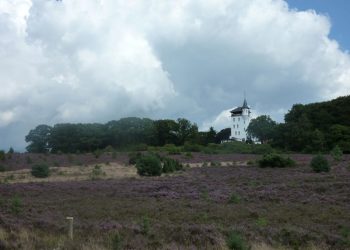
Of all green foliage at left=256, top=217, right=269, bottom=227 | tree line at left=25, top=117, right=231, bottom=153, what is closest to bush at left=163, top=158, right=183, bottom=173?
green foliage at left=256, top=217, right=269, bottom=227

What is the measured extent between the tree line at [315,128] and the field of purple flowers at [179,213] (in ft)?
148

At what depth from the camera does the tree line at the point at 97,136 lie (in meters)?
97.2

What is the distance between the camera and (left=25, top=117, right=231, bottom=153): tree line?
9725 centimetres

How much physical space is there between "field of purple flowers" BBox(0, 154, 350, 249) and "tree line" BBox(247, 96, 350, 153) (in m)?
45.2

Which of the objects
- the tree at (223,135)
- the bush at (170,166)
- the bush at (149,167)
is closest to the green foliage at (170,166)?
the bush at (170,166)

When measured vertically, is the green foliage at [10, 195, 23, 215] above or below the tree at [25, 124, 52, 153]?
below

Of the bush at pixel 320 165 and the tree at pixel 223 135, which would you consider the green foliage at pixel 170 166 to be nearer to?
the bush at pixel 320 165

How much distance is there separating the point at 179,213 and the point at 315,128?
7279cm

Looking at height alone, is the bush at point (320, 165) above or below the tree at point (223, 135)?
below

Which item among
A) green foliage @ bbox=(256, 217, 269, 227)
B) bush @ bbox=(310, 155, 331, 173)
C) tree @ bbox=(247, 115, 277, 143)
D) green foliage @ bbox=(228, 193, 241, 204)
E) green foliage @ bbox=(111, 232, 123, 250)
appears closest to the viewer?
green foliage @ bbox=(111, 232, 123, 250)

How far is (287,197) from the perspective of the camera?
2316cm

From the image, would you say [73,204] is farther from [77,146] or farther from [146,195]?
[77,146]

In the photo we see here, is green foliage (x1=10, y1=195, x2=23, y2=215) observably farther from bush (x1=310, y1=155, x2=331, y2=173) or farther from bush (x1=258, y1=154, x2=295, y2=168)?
bush (x1=258, y1=154, x2=295, y2=168)

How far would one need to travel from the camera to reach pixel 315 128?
87.7 metres
